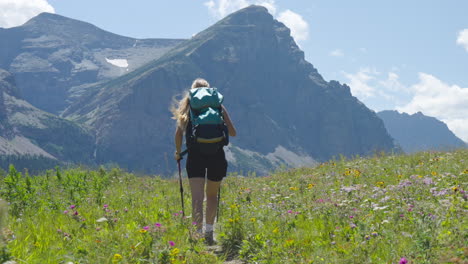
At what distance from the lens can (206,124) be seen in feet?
21.4

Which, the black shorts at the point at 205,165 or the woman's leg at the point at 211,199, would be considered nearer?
the black shorts at the point at 205,165

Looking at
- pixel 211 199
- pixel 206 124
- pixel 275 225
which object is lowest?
pixel 275 225

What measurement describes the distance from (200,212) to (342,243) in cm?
247

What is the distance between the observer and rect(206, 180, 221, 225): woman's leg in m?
6.86

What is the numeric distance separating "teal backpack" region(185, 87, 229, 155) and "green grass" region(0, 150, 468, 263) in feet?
4.12

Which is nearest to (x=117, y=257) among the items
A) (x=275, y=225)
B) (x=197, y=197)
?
(x=197, y=197)

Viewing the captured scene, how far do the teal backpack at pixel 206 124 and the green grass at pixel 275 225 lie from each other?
1.26 m

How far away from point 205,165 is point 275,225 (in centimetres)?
155

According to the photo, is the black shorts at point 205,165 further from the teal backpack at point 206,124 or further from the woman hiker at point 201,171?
the teal backpack at point 206,124

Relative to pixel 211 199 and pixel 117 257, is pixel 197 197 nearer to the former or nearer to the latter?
pixel 211 199

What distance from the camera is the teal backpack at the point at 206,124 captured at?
257 inches

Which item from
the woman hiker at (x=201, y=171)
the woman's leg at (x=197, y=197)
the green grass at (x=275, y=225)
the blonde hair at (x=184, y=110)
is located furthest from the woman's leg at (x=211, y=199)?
the blonde hair at (x=184, y=110)

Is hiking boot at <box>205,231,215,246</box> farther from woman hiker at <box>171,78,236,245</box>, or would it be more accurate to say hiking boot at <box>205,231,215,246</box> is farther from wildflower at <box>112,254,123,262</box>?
wildflower at <box>112,254,123,262</box>

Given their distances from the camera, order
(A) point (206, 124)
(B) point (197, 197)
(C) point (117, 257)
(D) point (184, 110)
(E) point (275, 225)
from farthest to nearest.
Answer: (D) point (184, 110)
(B) point (197, 197)
(E) point (275, 225)
(A) point (206, 124)
(C) point (117, 257)
